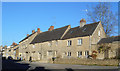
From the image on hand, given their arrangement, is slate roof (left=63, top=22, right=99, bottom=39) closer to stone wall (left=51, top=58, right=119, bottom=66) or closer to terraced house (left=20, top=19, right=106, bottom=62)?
terraced house (left=20, top=19, right=106, bottom=62)

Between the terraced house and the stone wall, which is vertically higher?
the terraced house

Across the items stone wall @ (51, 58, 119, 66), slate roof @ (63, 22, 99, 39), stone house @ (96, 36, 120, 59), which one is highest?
slate roof @ (63, 22, 99, 39)

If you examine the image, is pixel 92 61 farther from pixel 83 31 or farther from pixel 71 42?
pixel 71 42

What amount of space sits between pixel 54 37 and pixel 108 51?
52.6 ft

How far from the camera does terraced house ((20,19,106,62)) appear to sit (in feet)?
103

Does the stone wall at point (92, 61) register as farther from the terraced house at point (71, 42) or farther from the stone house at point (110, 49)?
the stone house at point (110, 49)

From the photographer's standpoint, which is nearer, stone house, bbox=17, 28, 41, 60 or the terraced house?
the terraced house

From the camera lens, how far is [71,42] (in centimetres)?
3472

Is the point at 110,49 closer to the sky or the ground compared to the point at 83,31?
closer to the ground

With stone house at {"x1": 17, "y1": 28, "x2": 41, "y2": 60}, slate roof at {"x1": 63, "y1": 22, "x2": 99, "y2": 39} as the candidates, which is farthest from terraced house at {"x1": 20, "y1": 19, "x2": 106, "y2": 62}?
stone house at {"x1": 17, "y1": 28, "x2": 41, "y2": 60}

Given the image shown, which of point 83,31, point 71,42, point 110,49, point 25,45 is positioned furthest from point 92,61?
point 25,45

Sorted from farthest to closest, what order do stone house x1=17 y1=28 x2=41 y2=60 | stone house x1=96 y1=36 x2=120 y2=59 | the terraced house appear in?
1. stone house x1=17 y1=28 x2=41 y2=60
2. the terraced house
3. stone house x1=96 y1=36 x2=120 y2=59

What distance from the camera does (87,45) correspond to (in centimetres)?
3109

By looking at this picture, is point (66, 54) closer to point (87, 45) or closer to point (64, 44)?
point (64, 44)
